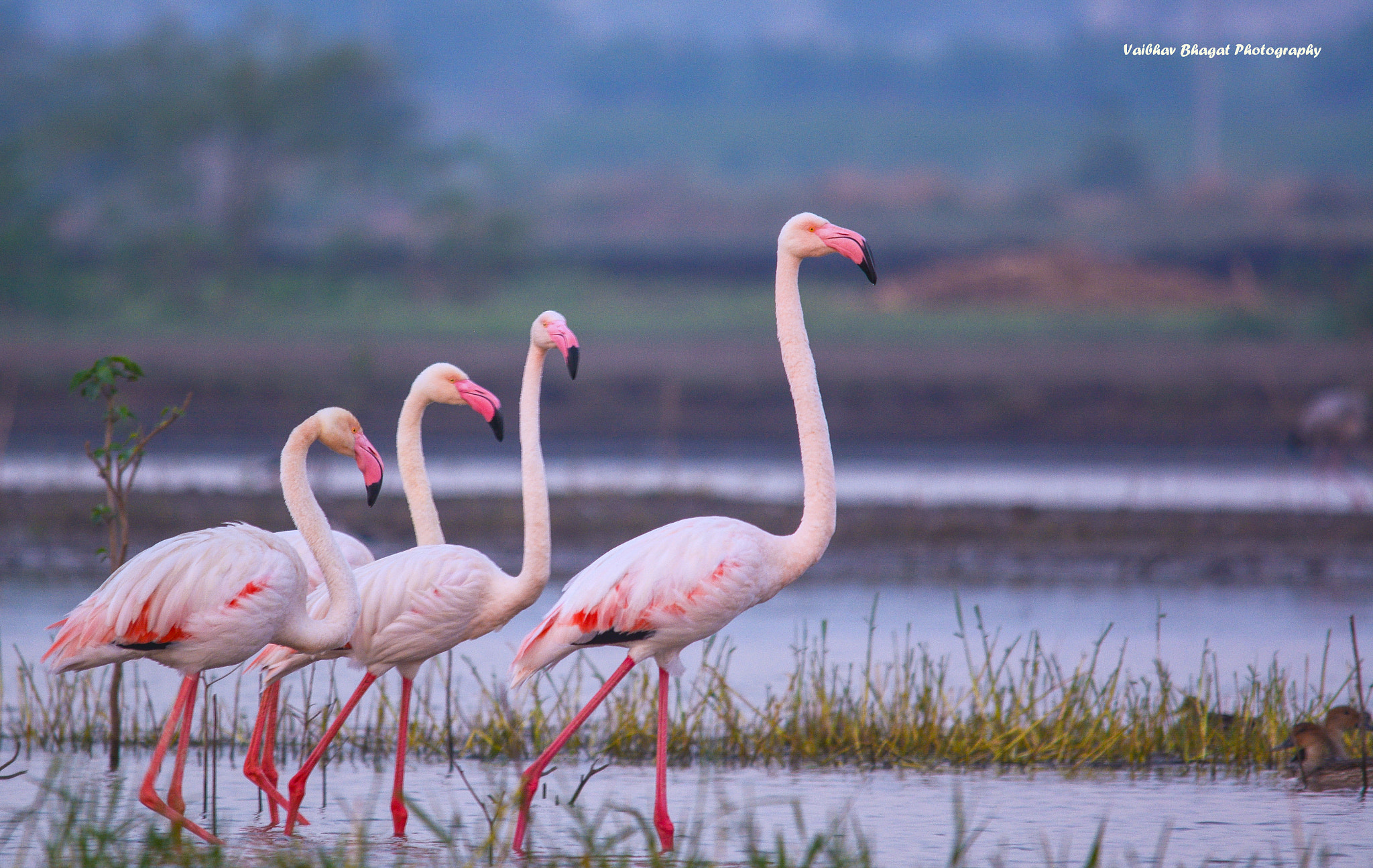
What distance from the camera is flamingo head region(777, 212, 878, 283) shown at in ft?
22.4

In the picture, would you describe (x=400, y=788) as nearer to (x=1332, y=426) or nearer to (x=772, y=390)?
(x=1332, y=426)

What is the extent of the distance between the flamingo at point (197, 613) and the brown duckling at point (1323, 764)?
4295 mm

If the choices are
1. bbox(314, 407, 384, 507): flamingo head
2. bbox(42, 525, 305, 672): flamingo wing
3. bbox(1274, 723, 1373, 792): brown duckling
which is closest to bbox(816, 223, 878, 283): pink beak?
bbox(314, 407, 384, 507): flamingo head

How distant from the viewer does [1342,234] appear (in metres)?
41.6

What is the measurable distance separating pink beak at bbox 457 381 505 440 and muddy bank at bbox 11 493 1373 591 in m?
6.48

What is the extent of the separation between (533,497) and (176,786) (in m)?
1.88

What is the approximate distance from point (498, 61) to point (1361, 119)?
163ft

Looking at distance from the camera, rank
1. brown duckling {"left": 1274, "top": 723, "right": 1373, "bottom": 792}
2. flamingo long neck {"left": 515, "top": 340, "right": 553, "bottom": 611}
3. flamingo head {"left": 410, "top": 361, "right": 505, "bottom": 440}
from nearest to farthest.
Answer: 1. flamingo long neck {"left": 515, "top": 340, "right": 553, "bottom": 611}
2. flamingo head {"left": 410, "top": 361, "right": 505, "bottom": 440}
3. brown duckling {"left": 1274, "top": 723, "right": 1373, "bottom": 792}

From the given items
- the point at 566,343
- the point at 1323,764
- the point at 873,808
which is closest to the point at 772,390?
the point at 1323,764

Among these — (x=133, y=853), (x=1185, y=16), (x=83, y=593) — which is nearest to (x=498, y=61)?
(x=1185, y=16)

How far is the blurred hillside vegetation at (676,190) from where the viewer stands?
1369 inches

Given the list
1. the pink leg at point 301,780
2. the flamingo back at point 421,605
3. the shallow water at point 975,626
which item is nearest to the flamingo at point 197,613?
the flamingo back at point 421,605

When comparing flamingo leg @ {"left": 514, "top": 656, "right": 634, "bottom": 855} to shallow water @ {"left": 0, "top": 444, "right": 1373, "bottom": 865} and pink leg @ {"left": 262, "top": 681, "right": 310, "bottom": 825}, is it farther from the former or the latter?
pink leg @ {"left": 262, "top": 681, "right": 310, "bottom": 825}

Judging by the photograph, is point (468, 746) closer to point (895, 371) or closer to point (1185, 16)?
point (895, 371)
